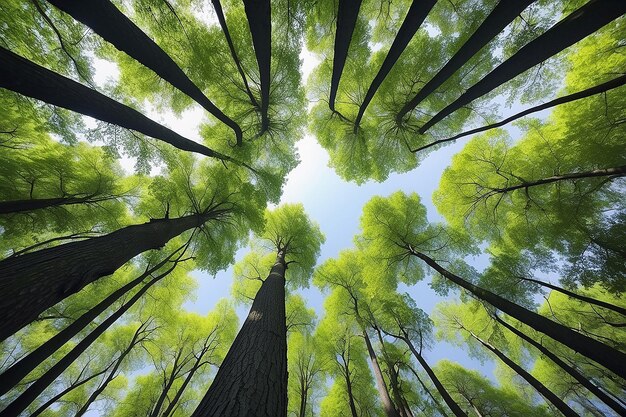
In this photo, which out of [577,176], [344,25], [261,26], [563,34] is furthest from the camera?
[577,176]

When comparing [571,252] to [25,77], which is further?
[571,252]

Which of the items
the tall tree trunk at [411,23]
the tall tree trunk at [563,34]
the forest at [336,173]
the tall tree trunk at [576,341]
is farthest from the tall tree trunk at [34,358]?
the tall tree trunk at [563,34]

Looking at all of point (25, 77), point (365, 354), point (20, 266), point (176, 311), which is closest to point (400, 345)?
point (365, 354)

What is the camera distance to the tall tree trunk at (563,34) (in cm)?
316

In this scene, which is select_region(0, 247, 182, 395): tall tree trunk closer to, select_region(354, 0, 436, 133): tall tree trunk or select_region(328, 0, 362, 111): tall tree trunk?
select_region(328, 0, 362, 111): tall tree trunk

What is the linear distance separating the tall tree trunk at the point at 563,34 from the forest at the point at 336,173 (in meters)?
0.03

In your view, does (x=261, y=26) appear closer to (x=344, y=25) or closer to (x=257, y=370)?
(x=344, y=25)

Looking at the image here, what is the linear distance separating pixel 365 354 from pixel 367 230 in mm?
6286

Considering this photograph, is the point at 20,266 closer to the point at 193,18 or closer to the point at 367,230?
the point at 193,18

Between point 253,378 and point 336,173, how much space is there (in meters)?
9.46

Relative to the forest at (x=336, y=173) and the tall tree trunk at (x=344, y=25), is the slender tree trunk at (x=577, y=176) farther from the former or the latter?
the tall tree trunk at (x=344, y=25)

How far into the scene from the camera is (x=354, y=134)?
9352mm

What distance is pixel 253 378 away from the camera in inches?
68.3

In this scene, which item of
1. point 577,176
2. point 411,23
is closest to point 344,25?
point 411,23
